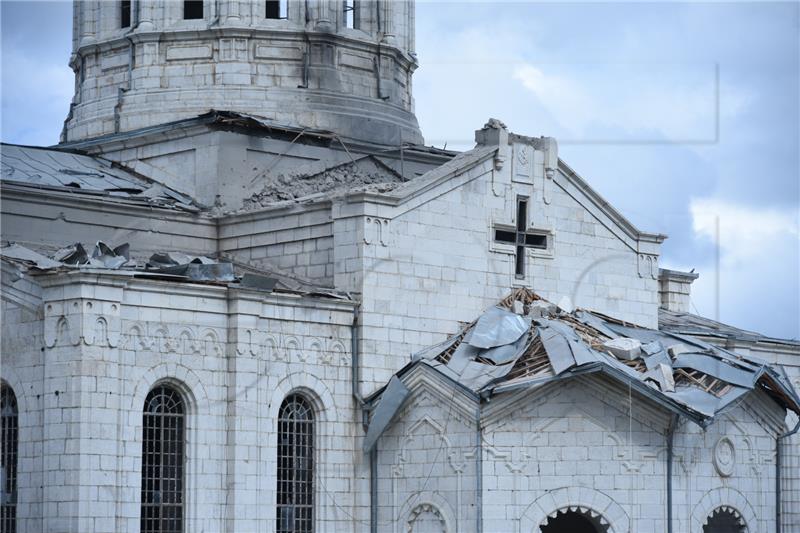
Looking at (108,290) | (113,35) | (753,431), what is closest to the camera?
(108,290)

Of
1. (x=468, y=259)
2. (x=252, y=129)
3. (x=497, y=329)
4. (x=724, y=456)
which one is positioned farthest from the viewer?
(x=252, y=129)

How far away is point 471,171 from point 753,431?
28.8 ft

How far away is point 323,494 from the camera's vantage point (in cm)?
4184

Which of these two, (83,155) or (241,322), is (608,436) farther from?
(83,155)

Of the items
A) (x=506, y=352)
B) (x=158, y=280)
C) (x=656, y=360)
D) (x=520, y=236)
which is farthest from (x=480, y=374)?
(x=158, y=280)

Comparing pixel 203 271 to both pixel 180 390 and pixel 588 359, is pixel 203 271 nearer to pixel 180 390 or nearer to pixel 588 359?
pixel 180 390

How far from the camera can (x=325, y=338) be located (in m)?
41.9

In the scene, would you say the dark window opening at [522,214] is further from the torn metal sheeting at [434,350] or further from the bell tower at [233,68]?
the bell tower at [233,68]

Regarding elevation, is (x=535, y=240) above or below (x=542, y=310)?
above

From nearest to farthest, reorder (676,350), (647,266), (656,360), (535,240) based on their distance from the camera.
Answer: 1. (656,360)
2. (676,350)
3. (535,240)
4. (647,266)

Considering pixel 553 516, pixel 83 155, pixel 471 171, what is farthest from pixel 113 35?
pixel 553 516

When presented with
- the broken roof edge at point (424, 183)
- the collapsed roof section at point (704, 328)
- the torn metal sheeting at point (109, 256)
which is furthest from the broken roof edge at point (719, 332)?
Answer: the torn metal sheeting at point (109, 256)

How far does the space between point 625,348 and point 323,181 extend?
33.4ft

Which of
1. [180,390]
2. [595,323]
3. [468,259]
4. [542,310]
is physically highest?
[468,259]
